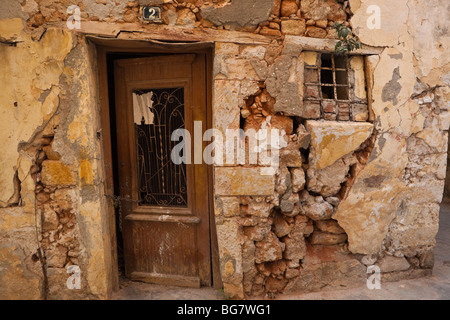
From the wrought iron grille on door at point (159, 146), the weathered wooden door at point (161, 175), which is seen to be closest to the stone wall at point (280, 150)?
the weathered wooden door at point (161, 175)

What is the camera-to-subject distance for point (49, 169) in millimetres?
2670

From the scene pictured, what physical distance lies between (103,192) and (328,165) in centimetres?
210

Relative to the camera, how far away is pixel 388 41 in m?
2.87

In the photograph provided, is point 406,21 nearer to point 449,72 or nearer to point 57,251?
point 449,72

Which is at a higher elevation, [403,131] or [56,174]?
[403,131]

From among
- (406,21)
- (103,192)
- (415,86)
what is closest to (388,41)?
(406,21)

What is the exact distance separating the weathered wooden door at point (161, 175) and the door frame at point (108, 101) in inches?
2.3

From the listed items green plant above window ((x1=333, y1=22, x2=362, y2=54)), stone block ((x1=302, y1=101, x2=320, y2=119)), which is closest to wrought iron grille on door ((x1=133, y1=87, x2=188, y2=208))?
stone block ((x1=302, y1=101, x2=320, y2=119))

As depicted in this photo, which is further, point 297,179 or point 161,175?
point 161,175

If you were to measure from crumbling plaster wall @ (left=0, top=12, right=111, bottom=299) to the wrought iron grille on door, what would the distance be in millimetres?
449

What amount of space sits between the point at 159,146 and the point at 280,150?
3.92ft

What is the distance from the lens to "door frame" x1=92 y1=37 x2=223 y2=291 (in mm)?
2713

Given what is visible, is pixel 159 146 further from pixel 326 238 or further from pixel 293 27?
pixel 326 238

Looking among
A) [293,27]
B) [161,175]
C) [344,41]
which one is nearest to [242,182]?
[161,175]
